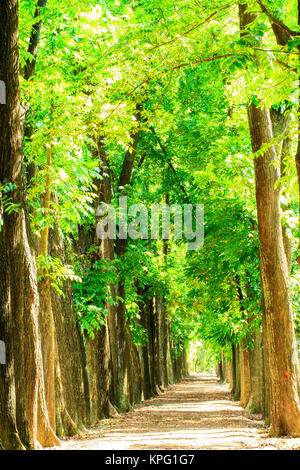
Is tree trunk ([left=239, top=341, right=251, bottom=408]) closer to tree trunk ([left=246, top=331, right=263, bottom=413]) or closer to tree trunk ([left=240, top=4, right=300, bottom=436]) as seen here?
tree trunk ([left=246, top=331, right=263, bottom=413])

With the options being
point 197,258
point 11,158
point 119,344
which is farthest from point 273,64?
point 119,344

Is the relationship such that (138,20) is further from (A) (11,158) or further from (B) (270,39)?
(A) (11,158)

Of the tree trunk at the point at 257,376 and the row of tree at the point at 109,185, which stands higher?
the row of tree at the point at 109,185

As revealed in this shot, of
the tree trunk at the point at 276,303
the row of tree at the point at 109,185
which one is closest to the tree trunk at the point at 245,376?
the row of tree at the point at 109,185

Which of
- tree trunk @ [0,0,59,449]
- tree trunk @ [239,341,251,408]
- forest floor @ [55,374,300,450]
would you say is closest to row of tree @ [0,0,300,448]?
tree trunk @ [0,0,59,449]

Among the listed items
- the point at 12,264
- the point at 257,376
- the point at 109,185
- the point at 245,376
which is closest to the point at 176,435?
the point at 12,264

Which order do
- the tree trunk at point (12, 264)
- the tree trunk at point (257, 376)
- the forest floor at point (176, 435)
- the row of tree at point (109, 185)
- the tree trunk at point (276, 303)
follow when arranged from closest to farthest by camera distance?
the tree trunk at point (12, 264) < the row of tree at point (109, 185) < the forest floor at point (176, 435) < the tree trunk at point (276, 303) < the tree trunk at point (257, 376)

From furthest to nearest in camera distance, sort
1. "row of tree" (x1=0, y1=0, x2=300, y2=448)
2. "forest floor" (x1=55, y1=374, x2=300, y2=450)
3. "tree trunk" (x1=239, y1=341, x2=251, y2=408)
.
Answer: "tree trunk" (x1=239, y1=341, x2=251, y2=408)
"forest floor" (x1=55, y1=374, x2=300, y2=450)
"row of tree" (x1=0, y1=0, x2=300, y2=448)

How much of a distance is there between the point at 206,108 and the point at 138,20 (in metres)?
6.58

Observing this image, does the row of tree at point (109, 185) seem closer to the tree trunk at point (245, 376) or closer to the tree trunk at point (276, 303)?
the tree trunk at point (276, 303)

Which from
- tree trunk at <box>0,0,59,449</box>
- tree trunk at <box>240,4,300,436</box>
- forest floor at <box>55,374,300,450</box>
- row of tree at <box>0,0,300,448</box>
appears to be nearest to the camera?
tree trunk at <box>0,0,59,449</box>

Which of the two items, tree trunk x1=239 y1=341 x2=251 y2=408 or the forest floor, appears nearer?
the forest floor

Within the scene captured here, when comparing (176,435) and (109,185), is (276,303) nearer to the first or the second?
(176,435)

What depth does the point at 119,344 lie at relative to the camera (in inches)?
796
